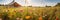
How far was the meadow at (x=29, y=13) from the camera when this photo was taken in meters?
1.81

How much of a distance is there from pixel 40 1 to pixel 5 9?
0.46 meters

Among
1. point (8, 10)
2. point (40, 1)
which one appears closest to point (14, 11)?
point (8, 10)

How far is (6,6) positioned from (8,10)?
0.19 ft

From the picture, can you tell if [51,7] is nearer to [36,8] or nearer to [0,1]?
[36,8]

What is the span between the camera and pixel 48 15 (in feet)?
5.96

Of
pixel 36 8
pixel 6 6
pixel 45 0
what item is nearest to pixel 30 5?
pixel 36 8

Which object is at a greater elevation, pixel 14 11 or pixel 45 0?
pixel 45 0

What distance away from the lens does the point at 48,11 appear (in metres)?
1.82

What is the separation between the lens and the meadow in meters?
1.81

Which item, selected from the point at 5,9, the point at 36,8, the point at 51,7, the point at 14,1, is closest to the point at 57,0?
the point at 51,7

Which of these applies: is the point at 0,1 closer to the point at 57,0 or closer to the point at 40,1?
the point at 40,1

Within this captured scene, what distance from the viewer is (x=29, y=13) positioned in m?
1.86

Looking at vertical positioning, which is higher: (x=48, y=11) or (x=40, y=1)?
(x=40, y=1)

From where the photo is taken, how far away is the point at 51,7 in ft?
5.93
